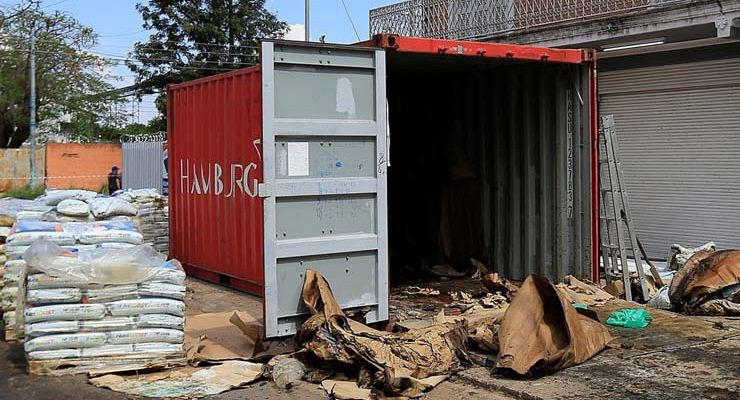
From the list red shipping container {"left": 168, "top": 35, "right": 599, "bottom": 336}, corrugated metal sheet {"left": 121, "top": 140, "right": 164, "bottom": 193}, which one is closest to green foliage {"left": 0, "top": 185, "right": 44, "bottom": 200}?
corrugated metal sheet {"left": 121, "top": 140, "right": 164, "bottom": 193}

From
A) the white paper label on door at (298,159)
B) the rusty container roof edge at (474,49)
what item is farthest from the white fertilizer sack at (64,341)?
the rusty container roof edge at (474,49)

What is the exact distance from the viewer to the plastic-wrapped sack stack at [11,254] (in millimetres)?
7957

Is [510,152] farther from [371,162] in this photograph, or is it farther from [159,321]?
[159,321]

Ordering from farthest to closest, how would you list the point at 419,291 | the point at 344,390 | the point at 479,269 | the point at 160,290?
the point at 479,269 → the point at 419,291 → the point at 160,290 → the point at 344,390

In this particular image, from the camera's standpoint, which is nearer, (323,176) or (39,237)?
(323,176)

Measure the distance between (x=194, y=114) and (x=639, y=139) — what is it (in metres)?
7.25

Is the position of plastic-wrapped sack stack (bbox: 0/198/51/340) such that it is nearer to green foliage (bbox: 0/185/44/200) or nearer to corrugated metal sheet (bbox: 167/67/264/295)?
corrugated metal sheet (bbox: 167/67/264/295)

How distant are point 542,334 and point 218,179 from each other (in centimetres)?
564

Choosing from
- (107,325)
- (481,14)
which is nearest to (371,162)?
(107,325)

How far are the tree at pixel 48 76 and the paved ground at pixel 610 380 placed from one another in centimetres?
3063

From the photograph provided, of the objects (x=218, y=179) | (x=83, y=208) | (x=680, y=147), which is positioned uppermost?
(x=680, y=147)

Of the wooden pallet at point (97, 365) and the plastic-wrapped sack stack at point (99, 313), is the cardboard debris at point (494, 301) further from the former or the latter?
the wooden pallet at point (97, 365)

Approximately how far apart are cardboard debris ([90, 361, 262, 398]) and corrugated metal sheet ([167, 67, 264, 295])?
101 inches

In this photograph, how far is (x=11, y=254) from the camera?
7.91 meters
